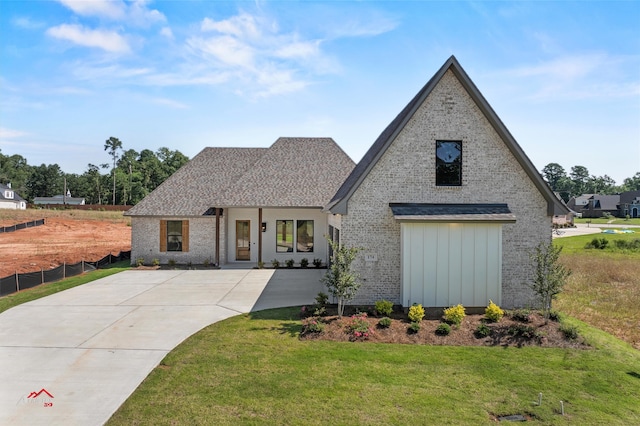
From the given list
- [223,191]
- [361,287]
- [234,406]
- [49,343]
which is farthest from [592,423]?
[223,191]

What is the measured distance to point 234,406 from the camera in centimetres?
676

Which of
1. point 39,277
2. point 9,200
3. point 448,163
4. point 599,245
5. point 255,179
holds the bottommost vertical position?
point 599,245

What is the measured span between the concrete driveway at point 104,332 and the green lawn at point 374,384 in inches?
27.2

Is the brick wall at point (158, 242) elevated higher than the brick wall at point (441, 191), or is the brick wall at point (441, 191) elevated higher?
the brick wall at point (441, 191)

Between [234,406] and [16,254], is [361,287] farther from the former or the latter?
[16,254]

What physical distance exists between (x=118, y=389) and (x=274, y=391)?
302 cm

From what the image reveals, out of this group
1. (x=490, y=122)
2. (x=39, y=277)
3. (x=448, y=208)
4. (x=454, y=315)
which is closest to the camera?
(x=454, y=315)

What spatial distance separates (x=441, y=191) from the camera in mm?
13352

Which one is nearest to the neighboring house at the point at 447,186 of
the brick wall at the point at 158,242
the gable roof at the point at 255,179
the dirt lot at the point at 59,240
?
the gable roof at the point at 255,179

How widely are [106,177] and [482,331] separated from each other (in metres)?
118

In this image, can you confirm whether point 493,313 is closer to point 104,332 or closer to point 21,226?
point 104,332

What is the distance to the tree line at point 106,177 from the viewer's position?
96500 mm

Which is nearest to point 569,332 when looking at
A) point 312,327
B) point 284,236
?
point 312,327

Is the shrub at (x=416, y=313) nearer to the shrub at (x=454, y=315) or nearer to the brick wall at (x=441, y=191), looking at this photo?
the shrub at (x=454, y=315)
